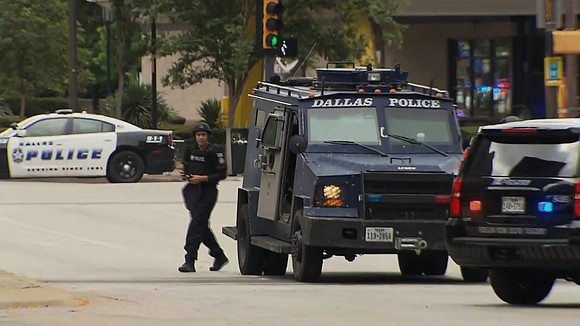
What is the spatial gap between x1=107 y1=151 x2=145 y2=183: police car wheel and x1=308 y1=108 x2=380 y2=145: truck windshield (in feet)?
49.2

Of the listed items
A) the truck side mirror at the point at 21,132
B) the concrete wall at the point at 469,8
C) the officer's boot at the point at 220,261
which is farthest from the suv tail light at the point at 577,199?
the concrete wall at the point at 469,8

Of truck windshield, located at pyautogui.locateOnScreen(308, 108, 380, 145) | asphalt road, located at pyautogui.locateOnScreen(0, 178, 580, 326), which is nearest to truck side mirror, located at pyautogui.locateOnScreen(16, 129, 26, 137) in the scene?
asphalt road, located at pyautogui.locateOnScreen(0, 178, 580, 326)

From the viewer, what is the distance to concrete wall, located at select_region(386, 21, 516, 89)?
156 ft

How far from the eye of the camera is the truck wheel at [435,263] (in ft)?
56.6

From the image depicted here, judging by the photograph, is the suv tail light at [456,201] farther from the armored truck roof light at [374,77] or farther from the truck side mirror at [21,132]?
the truck side mirror at [21,132]

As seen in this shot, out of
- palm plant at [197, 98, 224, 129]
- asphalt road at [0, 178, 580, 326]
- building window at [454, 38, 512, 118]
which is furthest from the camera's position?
building window at [454, 38, 512, 118]

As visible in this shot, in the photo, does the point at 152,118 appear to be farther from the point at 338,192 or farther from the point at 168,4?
the point at 338,192

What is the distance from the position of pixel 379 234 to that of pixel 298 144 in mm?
1432

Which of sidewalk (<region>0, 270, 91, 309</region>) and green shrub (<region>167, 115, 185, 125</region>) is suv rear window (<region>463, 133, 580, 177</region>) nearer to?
sidewalk (<region>0, 270, 91, 309</region>)

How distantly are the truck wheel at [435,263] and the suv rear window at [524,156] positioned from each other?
187 inches

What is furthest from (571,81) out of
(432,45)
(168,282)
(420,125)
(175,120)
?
(175,120)

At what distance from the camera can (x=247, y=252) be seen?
17828 millimetres

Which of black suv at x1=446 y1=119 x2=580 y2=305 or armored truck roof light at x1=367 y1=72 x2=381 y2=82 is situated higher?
armored truck roof light at x1=367 y1=72 x2=381 y2=82

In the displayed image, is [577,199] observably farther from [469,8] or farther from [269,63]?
[469,8]
